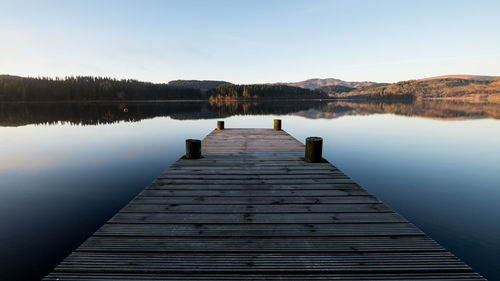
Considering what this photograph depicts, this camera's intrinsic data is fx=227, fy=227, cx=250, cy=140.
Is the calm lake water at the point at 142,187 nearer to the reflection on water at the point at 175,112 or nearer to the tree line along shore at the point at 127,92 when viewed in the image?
the reflection on water at the point at 175,112

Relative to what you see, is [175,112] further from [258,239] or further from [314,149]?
[258,239]

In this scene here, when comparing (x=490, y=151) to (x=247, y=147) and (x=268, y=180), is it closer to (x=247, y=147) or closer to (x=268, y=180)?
(x=247, y=147)

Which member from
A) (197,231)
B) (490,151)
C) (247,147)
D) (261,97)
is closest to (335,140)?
(490,151)

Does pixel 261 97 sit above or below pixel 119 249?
above

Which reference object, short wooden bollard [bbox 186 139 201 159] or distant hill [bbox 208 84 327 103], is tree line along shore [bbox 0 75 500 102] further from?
short wooden bollard [bbox 186 139 201 159]

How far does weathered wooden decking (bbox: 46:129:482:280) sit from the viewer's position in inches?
102

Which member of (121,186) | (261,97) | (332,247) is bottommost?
(121,186)

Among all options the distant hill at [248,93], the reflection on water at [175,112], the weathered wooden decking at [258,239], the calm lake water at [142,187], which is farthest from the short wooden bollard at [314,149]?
the distant hill at [248,93]

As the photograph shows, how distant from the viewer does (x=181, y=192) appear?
16.0 ft

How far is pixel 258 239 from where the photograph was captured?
3189mm

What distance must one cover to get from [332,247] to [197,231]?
191cm

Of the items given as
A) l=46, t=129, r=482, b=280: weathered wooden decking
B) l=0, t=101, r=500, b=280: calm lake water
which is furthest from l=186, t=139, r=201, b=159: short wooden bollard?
l=0, t=101, r=500, b=280: calm lake water

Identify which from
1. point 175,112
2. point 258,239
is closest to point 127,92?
point 175,112

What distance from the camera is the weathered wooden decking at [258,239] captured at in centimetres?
258
